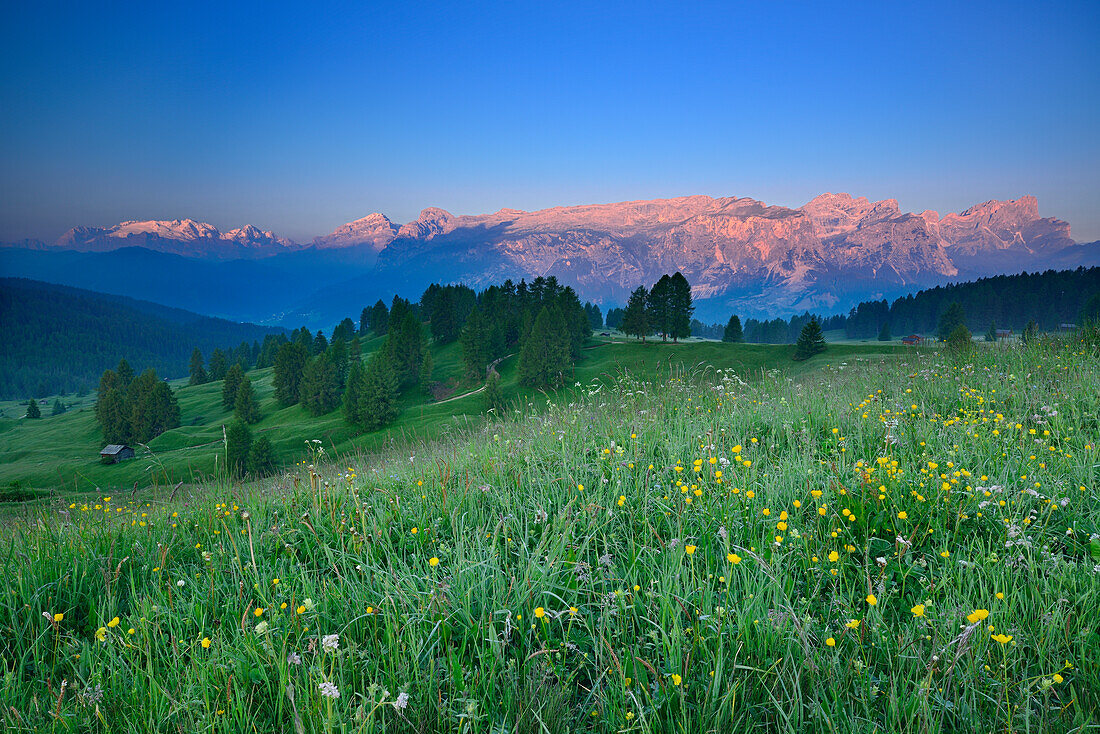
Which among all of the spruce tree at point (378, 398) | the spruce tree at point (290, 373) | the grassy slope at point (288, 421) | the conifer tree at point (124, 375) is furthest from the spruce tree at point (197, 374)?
the spruce tree at point (378, 398)

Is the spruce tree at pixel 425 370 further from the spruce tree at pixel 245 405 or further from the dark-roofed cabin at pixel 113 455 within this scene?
the dark-roofed cabin at pixel 113 455

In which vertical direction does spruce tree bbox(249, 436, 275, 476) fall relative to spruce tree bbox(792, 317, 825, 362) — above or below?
below

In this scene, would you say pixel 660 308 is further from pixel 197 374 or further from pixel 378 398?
pixel 197 374

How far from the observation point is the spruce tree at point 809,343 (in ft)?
258

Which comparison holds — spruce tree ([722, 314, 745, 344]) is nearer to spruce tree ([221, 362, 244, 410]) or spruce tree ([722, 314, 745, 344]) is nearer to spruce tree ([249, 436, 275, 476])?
spruce tree ([249, 436, 275, 476])

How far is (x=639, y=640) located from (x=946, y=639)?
5.05ft

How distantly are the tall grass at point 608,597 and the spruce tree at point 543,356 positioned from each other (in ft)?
230

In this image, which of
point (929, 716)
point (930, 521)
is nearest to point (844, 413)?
point (930, 521)

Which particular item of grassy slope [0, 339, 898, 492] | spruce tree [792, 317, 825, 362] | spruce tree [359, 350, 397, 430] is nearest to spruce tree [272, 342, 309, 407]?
grassy slope [0, 339, 898, 492]

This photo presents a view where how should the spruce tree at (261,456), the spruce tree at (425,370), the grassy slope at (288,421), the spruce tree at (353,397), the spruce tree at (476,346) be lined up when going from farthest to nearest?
the spruce tree at (476,346) < the spruce tree at (425,370) < the spruce tree at (353,397) < the grassy slope at (288,421) < the spruce tree at (261,456)

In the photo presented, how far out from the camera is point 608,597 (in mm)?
2941

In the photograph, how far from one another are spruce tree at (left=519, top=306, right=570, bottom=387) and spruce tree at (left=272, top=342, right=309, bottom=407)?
5045cm

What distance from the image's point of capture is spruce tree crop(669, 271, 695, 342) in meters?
87.9

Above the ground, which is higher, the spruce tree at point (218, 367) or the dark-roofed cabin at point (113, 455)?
the spruce tree at point (218, 367)
